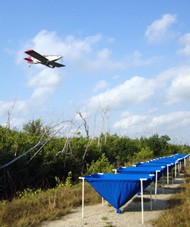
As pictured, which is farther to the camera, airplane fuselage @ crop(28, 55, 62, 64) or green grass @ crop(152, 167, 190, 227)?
airplane fuselage @ crop(28, 55, 62, 64)

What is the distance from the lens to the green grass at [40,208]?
5595 millimetres

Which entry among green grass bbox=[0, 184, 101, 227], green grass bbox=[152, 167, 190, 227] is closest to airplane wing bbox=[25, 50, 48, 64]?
green grass bbox=[0, 184, 101, 227]

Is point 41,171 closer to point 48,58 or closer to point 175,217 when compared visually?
point 48,58

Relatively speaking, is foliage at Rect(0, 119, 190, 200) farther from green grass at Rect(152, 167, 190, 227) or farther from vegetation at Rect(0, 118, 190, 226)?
green grass at Rect(152, 167, 190, 227)

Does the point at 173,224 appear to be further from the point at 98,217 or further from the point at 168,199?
the point at 168,199

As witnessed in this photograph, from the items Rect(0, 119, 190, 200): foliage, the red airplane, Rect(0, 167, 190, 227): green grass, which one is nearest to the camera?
Rect(0, 167, 190, 227): green grass

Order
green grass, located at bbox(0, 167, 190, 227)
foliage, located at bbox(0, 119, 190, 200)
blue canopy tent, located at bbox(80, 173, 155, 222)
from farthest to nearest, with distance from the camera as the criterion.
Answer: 1. foliage, located at bbox(0, 119, 190, 200)
2. blue canopy tent, located at bbox(80, 173, 155, 222)
3. green grass, located at bbox(0, 167, 190, 227)

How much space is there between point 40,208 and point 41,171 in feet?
14.8

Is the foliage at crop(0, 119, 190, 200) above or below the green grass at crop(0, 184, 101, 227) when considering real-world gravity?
above

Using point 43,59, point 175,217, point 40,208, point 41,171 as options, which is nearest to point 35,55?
point 43,59

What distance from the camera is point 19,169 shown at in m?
9.95

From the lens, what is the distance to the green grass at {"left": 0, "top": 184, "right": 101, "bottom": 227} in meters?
5.59

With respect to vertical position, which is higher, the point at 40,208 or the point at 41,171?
the point at 41,171

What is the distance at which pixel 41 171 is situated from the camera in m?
10.9
